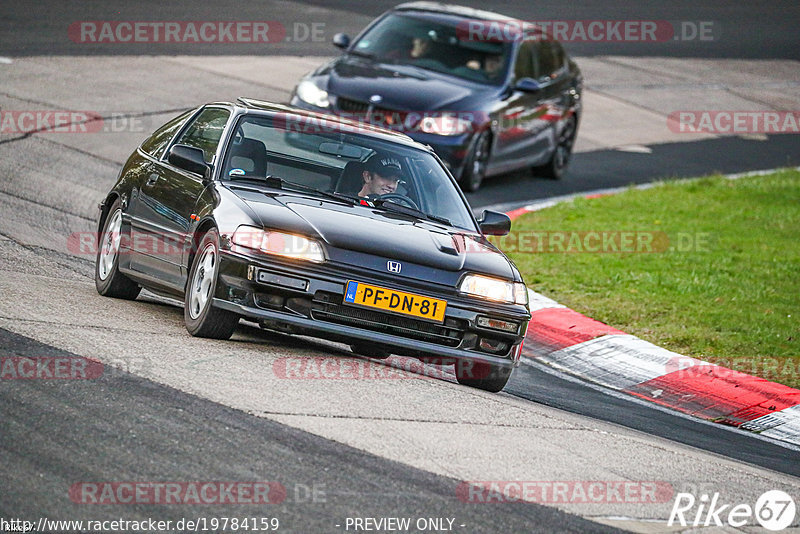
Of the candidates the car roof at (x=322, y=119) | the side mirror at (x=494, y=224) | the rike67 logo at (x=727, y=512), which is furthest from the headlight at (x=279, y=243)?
the rike67 logo at (x=727, y=512)

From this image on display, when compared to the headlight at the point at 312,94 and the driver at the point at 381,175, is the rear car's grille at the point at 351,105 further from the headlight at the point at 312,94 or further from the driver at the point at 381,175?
the driver at the point at 381,175

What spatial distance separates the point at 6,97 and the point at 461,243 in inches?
368

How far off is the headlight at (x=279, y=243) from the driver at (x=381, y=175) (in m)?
1.13

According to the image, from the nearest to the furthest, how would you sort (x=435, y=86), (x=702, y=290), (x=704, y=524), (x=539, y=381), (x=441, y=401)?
(x=704, y=524), (x=441, y=401), (x=539, y=381), (x=702, y=290), (x=435, y=86)

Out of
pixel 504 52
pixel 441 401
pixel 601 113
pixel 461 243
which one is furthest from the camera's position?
pixel 601 113

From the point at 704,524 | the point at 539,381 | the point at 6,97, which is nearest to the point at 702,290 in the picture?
the point at 539,381

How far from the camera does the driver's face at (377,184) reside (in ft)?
27.4

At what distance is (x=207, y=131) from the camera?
8750 mm

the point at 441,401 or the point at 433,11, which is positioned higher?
the point at 433,11

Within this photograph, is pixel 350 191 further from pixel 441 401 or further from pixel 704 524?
pixel 704 524

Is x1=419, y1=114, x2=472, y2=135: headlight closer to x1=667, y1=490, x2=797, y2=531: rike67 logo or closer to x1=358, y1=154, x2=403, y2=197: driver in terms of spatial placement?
x1=358, y1=154, x2=403, y2=197: driver

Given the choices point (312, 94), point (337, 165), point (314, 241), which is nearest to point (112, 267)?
point (337, 165)

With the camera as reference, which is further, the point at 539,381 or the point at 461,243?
the point at 539,381

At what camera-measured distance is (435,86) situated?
14719 millimetres
